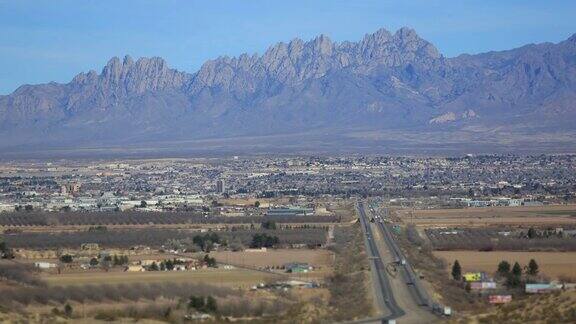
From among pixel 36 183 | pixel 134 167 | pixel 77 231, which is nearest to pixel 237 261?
pixel 77 231

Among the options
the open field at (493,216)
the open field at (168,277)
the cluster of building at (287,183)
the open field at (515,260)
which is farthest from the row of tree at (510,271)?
the cluster of building at (287,183)

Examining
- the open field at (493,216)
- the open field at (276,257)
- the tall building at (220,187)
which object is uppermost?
the tall building at (220,187)

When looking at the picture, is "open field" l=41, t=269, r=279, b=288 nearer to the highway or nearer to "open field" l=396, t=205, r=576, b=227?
the highway

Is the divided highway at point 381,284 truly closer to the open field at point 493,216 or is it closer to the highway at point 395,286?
the highway at point 395,286

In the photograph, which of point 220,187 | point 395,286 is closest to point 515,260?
point 395,286

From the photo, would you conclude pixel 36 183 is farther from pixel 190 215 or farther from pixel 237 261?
pixel 237 261

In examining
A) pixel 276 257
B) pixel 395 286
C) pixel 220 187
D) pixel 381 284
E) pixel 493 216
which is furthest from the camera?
pixel 220 187

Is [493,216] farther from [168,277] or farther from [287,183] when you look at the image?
[287,183]
